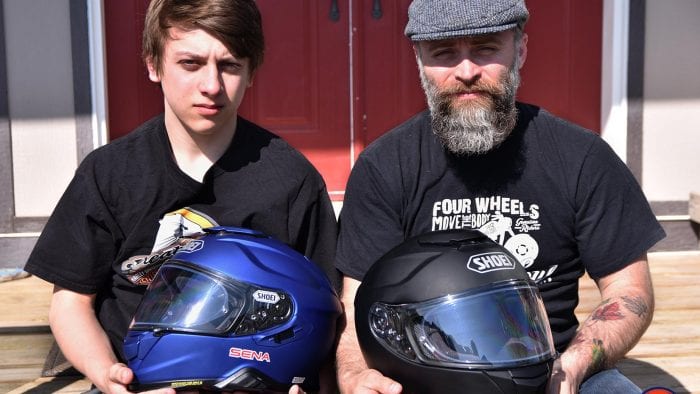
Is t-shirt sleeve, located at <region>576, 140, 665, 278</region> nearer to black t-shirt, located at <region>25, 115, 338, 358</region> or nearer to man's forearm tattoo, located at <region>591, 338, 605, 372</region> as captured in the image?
man's forearm tattoo, located at <region>591, 338, 605, 372</region>

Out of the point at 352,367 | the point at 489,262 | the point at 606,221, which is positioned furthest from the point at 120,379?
the point at 606,221

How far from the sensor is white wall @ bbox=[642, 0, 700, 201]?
18.3 feet

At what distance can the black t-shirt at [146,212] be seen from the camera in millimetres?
2639

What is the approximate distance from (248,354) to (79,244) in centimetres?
62

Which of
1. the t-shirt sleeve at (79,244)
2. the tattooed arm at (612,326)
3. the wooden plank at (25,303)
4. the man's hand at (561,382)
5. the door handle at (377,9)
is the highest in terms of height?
the door handle at (377,9)

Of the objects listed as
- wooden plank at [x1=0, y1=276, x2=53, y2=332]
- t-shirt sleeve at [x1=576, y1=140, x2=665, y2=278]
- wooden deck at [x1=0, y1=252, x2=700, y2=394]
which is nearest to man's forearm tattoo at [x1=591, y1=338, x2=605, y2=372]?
t-shirt sleeve at [x1=576, y1=140, x2=665, y2=278]

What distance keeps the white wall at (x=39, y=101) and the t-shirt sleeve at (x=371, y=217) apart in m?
3.14

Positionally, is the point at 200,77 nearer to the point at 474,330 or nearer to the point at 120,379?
the point at 120,379

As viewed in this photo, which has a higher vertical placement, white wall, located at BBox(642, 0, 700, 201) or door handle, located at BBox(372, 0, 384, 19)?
door handle, located at BBox(372, 0, 384, 19)

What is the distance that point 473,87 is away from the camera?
2.59m

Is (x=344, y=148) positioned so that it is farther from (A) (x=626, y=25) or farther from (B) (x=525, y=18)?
(B) (x=525, y=18)

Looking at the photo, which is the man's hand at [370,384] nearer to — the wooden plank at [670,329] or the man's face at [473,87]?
the man's face at [473,87]

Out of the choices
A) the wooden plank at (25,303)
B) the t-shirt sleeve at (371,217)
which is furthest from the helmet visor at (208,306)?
the wooden plank at (25,303)

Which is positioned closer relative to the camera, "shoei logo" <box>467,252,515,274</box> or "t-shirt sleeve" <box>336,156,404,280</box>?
"shoei logo" <box>467,252,515,274</box>
